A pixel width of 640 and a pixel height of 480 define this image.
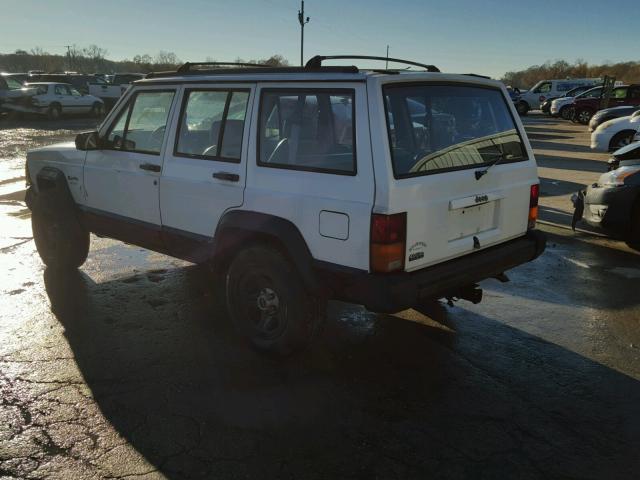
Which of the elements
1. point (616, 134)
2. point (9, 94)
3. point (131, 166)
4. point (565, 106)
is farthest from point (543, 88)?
point (131, 166)

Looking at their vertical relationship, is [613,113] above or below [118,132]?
above

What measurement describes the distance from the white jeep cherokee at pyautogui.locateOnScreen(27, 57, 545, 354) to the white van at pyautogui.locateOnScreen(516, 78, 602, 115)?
33604mm

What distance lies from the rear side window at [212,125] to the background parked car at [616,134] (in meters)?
13.2

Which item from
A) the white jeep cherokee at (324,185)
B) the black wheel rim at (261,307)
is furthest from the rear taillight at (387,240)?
the black wheel rim at (261,307)

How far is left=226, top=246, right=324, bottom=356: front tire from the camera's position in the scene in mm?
3549

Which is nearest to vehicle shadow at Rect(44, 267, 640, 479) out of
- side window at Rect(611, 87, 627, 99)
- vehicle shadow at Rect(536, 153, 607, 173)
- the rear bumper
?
the rear bumper

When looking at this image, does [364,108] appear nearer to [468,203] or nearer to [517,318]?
[468,203]

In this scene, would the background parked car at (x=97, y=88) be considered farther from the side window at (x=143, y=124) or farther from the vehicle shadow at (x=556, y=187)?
the side window at (x=143, y=124)

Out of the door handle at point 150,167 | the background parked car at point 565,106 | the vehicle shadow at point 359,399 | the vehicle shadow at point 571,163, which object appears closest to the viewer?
the vehicle shadow at point 359,399

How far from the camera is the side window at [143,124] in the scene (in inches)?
175

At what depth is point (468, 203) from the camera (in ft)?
11.5

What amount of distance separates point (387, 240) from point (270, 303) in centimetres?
110

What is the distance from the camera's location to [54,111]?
23641 mm

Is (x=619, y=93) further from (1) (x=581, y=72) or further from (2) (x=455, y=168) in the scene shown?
(1) (x=581, y=72)
